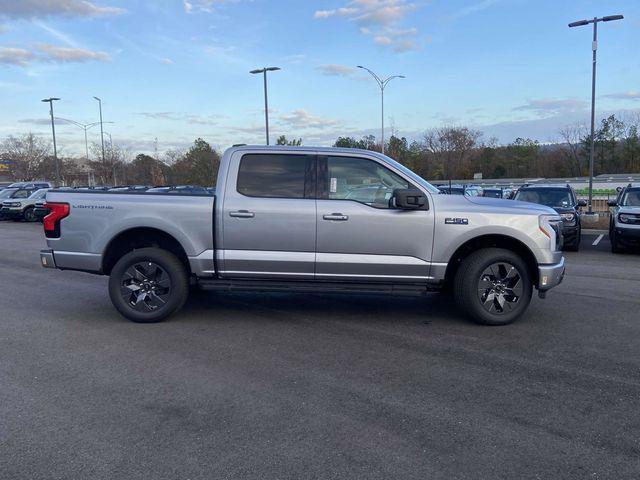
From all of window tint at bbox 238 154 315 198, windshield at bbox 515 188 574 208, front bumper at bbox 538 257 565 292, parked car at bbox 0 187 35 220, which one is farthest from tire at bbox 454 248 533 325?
parked car at bbox 0 187 35 220

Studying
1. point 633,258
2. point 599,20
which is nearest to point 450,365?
point 633,258

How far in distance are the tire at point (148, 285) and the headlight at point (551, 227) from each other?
4103 millimetres

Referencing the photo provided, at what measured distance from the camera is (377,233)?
6102 millimetres

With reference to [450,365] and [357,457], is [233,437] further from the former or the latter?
[450,365]

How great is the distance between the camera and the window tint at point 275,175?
6.30 m

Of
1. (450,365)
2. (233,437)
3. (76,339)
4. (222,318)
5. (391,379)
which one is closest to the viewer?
(233,437)

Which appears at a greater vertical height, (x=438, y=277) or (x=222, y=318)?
(x=438, y=277)

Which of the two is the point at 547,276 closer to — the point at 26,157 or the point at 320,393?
the point at 320,393

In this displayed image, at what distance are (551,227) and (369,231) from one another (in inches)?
82.1

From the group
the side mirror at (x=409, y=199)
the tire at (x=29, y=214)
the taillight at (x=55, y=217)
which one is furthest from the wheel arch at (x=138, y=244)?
the tire at (x=29, y=214)

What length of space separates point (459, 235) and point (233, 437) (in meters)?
3.53

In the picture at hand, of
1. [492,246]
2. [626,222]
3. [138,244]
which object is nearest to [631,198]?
[626,222]

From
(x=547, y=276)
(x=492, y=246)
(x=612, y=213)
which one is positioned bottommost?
(x=547, y=276)

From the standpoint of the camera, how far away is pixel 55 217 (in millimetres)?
6398
